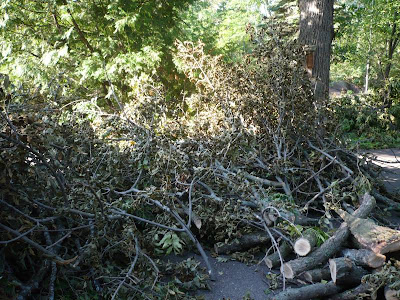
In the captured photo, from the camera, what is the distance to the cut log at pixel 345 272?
3.20 metres

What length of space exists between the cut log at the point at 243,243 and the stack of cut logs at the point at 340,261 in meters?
0.31

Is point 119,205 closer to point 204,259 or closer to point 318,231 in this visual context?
point 204,259

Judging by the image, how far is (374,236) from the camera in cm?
344

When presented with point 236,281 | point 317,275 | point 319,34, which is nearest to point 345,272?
point 317,275

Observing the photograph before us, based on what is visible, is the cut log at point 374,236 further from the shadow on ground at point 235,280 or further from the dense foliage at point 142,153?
the shadow on ground at point 235,280

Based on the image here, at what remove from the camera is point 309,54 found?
23.3 feet

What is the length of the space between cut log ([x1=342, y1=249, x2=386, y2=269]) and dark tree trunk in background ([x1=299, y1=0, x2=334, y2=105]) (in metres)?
4.17

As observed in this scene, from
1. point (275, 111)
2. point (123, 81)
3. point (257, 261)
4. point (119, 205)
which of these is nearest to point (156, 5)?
point (123, 81)

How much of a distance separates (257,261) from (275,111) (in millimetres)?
2603

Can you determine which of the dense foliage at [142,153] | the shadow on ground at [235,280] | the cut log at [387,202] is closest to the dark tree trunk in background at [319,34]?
the dense foliage at [142,153]

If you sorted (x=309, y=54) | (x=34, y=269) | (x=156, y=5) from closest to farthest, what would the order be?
(x=34, y=269) < (x=309, y=54) < (x=156, y=5)

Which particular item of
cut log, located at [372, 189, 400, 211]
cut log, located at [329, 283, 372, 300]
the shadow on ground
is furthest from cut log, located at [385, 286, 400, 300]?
cut log, located at [372, 189, 400, 211]

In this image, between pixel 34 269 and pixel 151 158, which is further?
pixel 151 158

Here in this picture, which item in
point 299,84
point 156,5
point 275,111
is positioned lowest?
point 275,111
